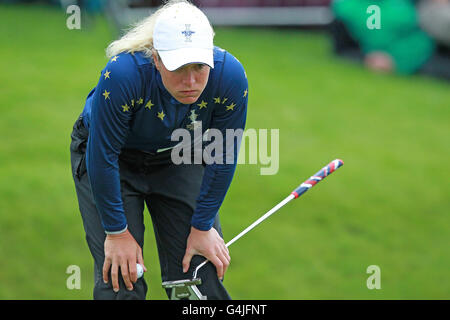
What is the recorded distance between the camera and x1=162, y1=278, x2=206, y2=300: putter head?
3090mm

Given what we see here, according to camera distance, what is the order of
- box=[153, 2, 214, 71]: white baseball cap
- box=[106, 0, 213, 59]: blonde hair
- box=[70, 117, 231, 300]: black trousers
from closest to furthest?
box=[153, 2, 214, 71]: white baseball cap
box=[106, 0, 213, 59]: blonde hair
box=[70, 117, 231, 300]: black trousers

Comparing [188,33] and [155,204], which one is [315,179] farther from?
[188,33]

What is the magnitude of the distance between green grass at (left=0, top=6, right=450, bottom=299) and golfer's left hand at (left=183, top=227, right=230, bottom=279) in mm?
1597

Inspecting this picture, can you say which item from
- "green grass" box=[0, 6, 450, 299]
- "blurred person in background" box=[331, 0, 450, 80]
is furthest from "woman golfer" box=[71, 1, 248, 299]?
"blurred person in background" box=[331, 0, 450, 80]

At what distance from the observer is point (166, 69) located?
265cm

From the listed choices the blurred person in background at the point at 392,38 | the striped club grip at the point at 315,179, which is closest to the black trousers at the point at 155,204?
the striped club grip at the point at 315,179

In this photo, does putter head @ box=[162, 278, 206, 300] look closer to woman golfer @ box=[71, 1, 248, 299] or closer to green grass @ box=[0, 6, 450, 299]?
woman golfer @ box=[71, 1, 248, 299]

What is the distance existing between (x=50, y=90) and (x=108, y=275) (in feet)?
18.1

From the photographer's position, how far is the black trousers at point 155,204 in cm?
305

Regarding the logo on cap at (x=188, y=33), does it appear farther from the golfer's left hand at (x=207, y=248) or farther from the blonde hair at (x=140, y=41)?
the golfer's left hand at (x=207, y=248)

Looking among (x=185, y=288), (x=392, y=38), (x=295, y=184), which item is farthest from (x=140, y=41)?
(x=392, y=38)

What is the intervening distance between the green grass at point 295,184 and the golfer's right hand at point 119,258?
1.70 metres

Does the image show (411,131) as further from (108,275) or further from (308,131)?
(108,275)

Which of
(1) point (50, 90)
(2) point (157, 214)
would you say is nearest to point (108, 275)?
(2) point (157, 214)
